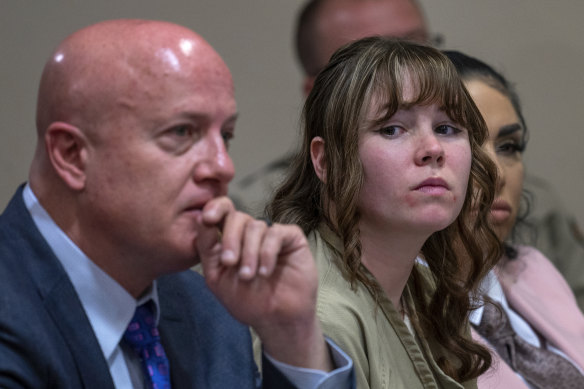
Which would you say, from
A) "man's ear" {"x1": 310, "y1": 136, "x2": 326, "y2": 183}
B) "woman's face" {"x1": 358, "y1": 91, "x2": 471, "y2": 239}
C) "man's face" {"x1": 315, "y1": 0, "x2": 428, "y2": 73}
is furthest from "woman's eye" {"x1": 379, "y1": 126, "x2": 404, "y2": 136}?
"man's face" {"x1": 315, "y1": 0, "x2": 428, "y2": 73}

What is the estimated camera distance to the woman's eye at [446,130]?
4.99 ft

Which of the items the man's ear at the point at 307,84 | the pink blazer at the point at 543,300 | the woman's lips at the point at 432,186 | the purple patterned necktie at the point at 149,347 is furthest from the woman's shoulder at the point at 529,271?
the purple patterned necktie at the point at 149,347

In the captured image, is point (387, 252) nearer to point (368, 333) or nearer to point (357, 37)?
point (368, 333)

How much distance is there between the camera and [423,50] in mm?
1561

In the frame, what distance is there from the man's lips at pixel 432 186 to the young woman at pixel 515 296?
0.53 m

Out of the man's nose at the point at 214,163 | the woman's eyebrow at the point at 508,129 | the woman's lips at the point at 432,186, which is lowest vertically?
the woman's eyebrow at the point at 508,129

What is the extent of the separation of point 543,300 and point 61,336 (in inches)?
60.1

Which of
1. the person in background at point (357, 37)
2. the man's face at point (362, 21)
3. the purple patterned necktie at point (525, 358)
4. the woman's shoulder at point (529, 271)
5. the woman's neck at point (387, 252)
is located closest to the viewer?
Answer: the woman's neck at point (387, 252)

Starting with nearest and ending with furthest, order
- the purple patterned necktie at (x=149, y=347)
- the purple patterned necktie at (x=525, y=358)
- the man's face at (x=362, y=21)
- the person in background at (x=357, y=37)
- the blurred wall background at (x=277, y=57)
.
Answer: the purple patterned necktie at (x=149, y=347) < the purple patterned necktie at (x=525, y=358) < the blurred wall background at (x=277, y=57) < the person in background at (x=357, y=37) < the man's face at (x=362, y=21)

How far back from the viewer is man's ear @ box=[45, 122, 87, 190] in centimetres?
107

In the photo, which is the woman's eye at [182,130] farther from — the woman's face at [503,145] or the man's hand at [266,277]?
the woman's face at [503,145]

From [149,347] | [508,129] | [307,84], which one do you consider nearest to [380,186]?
[149,347]

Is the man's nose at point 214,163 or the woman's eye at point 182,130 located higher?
the woman's eye at point 182,130

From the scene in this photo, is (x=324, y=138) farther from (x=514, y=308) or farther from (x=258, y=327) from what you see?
(x=514, y=308)
